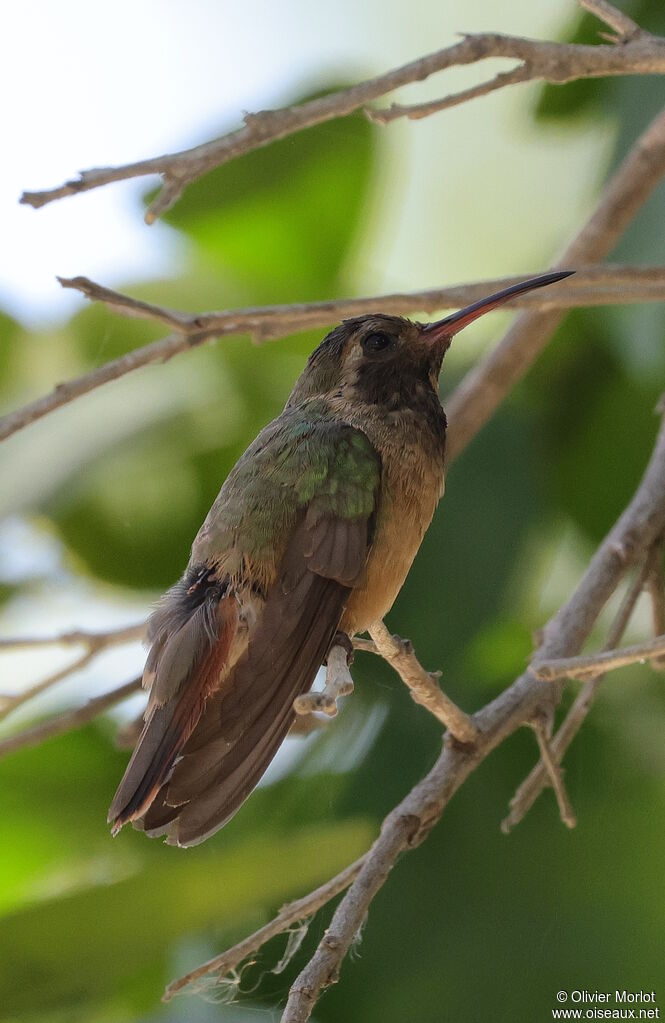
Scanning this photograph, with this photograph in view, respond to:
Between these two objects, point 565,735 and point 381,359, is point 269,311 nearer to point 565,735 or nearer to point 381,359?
point 381,359

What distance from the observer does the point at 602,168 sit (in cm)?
348

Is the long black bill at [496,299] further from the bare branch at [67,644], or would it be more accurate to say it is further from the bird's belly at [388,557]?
the bare branch at [67,644]

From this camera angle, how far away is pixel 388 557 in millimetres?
1861

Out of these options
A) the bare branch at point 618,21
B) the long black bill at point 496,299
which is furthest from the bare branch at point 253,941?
the bare branch at point 618,21

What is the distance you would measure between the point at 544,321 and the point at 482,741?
1138mm

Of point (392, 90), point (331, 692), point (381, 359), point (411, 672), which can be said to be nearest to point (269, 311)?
point (381, 359)

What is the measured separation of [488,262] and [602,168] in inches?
19.2

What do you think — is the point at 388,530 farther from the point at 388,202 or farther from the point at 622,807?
the point at 388,202

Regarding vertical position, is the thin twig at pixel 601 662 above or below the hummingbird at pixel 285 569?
below

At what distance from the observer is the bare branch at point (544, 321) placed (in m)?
2.63

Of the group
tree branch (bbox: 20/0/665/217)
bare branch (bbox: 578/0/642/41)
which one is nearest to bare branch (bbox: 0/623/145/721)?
tree branch (bbox: 20/0/665/217)

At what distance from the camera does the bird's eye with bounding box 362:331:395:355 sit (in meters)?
2.22

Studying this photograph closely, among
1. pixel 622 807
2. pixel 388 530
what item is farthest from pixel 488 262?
pixel 388 530

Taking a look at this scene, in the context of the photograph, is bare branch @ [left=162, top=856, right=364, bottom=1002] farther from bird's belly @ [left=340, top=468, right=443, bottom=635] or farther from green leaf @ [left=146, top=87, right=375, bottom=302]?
green leaf @ [left=146, top=87, right=375, bottom=302]
